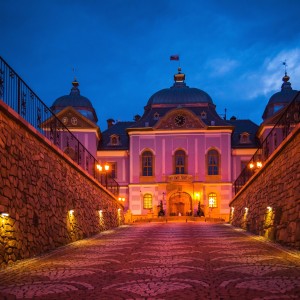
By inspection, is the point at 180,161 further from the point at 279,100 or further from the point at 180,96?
the point at 279,100

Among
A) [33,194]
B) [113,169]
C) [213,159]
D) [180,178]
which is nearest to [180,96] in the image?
[213,159]

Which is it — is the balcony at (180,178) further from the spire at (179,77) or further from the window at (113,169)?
the spire at (179,77)

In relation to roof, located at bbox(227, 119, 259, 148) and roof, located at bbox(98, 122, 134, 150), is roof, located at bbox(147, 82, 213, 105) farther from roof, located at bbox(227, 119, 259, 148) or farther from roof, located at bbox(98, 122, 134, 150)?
roof, located at bbox(227, 119, 259, 148)

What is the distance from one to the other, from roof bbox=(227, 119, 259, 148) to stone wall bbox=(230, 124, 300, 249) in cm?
3472

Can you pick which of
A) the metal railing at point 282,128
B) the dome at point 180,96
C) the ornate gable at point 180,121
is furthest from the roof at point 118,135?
the metal railing at point 282,128

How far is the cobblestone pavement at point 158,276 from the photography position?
6.09 meters

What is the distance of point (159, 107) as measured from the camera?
54.6 metres

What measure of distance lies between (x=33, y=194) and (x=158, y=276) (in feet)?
15.8

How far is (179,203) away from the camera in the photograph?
5075 cm

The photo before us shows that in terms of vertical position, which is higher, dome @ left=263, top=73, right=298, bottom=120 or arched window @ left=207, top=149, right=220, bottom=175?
dome @ left=263, top=73, right=298, bottom=120

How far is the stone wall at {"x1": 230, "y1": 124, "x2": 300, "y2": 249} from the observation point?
11.4 m

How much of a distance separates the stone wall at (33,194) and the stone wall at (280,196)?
6.04 metres

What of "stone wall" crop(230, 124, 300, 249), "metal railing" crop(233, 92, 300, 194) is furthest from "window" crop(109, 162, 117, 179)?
"stone wall" crop(230, 124, 300, 249)

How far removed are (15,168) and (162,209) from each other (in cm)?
3907
